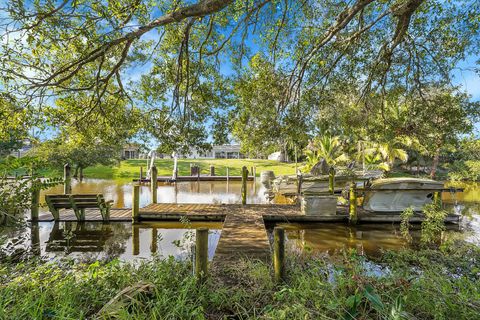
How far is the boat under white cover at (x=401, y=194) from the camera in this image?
9.86m

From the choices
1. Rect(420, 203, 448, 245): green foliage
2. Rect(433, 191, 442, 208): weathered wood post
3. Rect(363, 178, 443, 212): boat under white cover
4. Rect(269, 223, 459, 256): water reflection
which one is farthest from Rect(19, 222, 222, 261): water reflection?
Rect(433, 191, 442, 208): weathered wood post

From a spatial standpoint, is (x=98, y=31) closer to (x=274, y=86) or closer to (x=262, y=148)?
(x=274, y=86)

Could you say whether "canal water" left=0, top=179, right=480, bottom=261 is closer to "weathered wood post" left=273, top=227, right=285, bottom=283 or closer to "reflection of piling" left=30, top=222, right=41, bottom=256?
"reflection of piling" left=30, top=222, right=41, bottom=256

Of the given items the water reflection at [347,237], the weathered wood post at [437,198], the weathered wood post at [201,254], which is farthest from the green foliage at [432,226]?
the weathered wood post at [201,254]

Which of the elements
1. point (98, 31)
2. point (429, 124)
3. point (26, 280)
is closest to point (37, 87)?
point (98, 31)

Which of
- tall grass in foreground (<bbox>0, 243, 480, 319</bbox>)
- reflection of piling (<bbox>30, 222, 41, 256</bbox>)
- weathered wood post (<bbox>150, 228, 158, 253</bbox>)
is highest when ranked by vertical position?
tall grass in foreground (<bbox>0, 243, 480, 319</bbox>)

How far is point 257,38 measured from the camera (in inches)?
318

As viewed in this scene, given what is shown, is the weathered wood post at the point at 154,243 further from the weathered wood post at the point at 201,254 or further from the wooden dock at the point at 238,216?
the weathered wood post at the point at 201,254

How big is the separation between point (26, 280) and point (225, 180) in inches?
909

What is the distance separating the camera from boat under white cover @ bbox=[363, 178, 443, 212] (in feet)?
32.3

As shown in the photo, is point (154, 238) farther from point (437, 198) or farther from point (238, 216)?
point (437, 198)

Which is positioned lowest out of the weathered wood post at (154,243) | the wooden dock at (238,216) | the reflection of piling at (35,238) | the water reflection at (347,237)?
the water reflection at (347,237)

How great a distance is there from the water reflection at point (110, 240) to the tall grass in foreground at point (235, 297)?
7.68 ft

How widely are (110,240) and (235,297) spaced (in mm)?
6003
